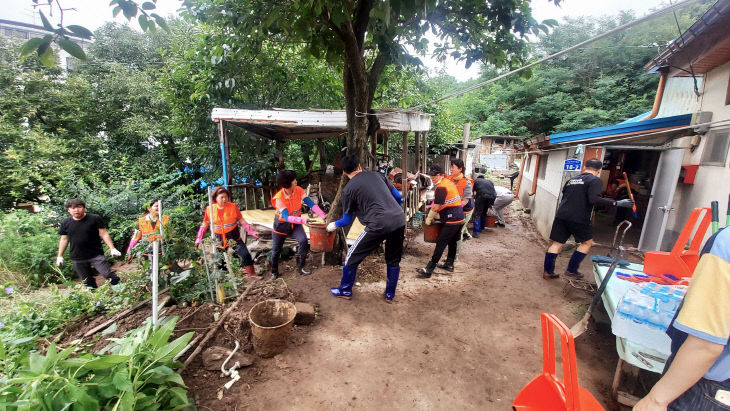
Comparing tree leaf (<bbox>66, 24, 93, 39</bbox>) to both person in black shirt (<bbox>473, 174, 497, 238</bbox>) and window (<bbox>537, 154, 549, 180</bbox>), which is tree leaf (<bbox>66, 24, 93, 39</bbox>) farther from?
window (<bbox>537, 154, 549, 180</bbox>)

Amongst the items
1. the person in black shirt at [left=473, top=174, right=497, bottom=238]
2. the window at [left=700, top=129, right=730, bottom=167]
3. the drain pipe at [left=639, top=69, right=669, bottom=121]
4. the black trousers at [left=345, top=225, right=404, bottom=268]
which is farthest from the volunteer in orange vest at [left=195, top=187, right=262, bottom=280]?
the drain pipe at [left=639, top=69, right=669, bottom=121]

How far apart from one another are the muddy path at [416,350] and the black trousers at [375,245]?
611 millimetres

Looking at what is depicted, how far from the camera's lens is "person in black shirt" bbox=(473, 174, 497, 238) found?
7.79 metres

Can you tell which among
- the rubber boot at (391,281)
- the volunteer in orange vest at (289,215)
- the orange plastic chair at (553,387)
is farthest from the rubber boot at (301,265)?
the orange plastic chair at (553,387)

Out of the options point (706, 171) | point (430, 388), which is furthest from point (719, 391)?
point (706, 171)

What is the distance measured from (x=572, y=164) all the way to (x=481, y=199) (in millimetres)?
2136

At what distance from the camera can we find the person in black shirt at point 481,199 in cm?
779

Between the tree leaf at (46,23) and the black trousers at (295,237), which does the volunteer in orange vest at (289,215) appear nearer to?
the black trousers at (295,237)

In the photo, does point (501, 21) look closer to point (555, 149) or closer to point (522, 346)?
point (522, 346)

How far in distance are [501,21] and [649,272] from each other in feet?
12.0

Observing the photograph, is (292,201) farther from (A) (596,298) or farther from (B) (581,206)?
(B) (581,206)

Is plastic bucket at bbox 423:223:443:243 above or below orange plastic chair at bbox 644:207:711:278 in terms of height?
below

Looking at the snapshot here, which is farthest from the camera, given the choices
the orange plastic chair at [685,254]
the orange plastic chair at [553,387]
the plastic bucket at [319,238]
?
the plastic bucket at [319,238]

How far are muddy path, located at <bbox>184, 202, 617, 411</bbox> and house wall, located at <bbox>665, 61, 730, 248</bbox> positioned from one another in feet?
8.96
